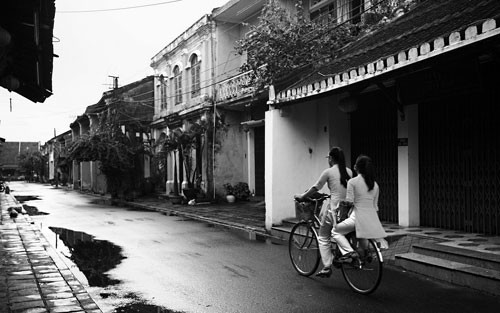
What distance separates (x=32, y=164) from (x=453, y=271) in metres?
80.5

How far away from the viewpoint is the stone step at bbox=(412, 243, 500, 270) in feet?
20.2

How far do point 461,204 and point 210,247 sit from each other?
200 inches

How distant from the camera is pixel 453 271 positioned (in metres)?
6.12

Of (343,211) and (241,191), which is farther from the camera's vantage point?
(241,191)

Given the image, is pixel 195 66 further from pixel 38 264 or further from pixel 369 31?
pixel 38 264

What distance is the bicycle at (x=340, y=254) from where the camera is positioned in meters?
5.45

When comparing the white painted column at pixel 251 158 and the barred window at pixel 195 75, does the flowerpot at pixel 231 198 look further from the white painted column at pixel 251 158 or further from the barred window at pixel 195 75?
the barred window at pixel 195 75

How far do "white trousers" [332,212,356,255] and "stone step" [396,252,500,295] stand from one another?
1619mm

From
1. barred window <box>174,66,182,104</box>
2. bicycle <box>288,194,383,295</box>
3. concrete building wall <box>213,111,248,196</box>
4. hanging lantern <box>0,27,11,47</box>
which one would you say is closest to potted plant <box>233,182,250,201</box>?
concrete building wall <box>213,111,248,196</box>

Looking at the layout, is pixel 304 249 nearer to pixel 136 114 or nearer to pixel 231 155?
pixel 231 155

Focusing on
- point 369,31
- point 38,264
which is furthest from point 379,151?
point 38,264

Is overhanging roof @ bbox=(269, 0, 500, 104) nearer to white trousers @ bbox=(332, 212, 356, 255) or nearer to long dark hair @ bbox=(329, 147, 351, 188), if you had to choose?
long dark hair @ bbox=(329, 147, 351, 188)

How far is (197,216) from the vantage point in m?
15.4

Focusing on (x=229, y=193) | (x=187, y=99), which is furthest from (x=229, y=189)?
(x=187, y=99)
